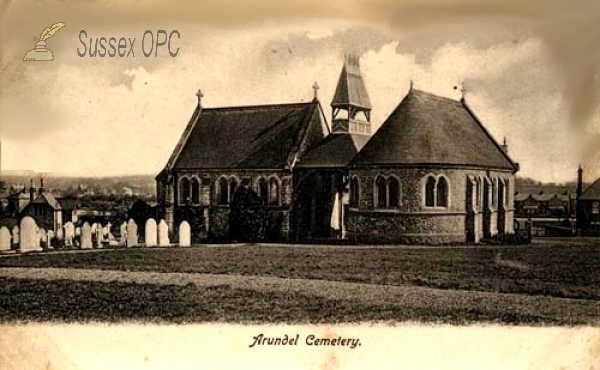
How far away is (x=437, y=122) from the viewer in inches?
265

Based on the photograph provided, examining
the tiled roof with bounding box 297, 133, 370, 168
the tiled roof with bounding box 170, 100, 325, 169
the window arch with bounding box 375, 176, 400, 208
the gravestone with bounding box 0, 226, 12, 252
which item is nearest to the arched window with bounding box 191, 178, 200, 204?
the tiled roof with bounding box 170, 100, 325, 169

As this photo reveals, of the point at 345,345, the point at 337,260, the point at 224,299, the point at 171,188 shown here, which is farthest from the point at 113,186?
the point at 345,345

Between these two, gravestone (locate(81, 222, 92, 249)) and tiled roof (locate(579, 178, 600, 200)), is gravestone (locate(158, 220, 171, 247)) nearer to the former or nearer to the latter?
gravestone (locate(81, 222, 92, 249))

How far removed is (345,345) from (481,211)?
7.34 feet

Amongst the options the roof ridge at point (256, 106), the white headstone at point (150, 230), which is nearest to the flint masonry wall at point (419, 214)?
the roof ridge at point (256, 106)

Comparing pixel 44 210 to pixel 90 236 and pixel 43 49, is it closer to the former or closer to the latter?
pixel 90 236

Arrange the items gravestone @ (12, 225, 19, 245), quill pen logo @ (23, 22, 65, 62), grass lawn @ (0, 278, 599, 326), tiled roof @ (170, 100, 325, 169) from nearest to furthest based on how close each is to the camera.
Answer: grass lawn @ (0, 278, 599, 326) < quill pen logo @ (23, 22, 65, 62) < gravestone @ (12, 225, 19, 245) < tiled roof @ (170, 100, 325, 169)

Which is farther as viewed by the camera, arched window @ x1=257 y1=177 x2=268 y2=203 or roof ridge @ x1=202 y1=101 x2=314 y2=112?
arched window @ x1=257 y1=177 x2=268 y2=203

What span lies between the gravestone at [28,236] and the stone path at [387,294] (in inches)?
9.8

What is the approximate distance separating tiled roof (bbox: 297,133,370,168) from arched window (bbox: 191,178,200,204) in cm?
95

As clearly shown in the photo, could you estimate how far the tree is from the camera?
20.2 feet

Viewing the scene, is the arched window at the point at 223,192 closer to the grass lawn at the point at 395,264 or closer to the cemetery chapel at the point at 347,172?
the cemetery chapel at the point at 347,172

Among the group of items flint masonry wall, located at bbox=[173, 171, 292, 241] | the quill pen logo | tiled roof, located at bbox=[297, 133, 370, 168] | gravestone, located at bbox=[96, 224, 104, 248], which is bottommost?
gravestone, located at bbox=[96, 224, 104, 248]

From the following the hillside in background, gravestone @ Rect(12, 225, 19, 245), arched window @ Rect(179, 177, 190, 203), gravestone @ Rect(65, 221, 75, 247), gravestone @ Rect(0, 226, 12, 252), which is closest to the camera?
the hillside in background
